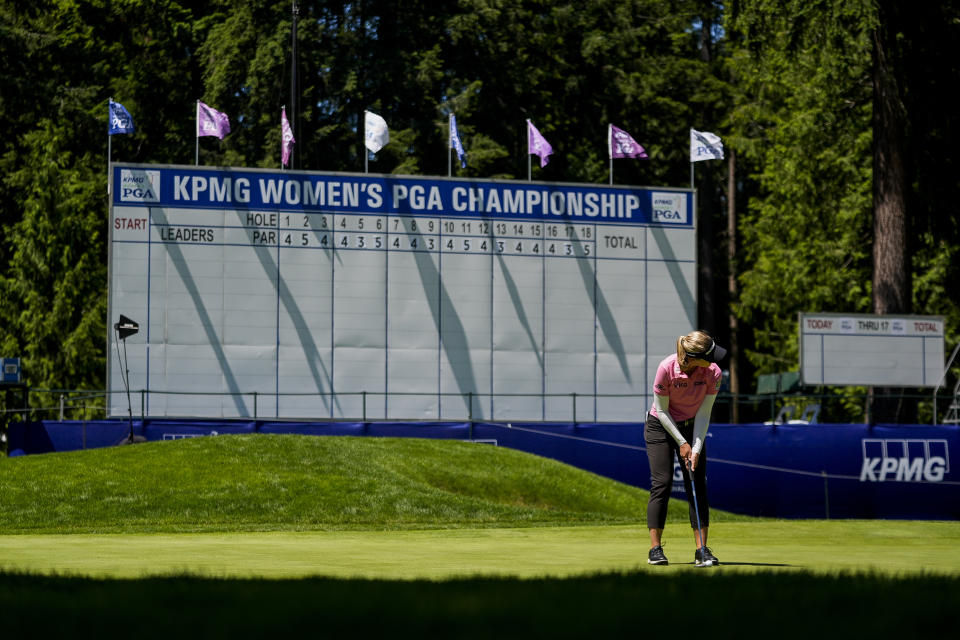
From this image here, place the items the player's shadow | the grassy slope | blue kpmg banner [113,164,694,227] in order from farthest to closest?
blue kpmg banner [113,164,694,227], the grassy slope, the player's shadow

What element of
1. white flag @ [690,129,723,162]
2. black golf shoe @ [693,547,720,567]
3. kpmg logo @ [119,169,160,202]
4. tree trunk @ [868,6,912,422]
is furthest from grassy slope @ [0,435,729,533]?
white flag @ [690,129,723,162]

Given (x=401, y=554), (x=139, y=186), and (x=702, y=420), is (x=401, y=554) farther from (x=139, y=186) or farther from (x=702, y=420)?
(x=139, y=186)

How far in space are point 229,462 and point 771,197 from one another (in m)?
32.8

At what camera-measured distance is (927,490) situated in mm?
26703

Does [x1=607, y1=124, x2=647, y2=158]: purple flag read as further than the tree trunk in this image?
Yes

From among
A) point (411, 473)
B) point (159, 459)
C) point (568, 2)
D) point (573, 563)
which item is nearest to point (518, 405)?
point (411, 473)

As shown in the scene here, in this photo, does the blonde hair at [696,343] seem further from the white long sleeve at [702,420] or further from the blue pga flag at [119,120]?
the blue pga flag at [119,120]

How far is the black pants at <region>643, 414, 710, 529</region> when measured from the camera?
→ 11586 mm

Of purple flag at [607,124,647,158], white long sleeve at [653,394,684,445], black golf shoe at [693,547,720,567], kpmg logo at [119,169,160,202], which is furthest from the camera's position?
purple flag at [607,124,647,158]

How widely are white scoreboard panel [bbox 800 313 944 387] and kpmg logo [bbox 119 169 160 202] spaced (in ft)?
42.0

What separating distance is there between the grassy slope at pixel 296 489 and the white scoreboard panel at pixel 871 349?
5646 mm

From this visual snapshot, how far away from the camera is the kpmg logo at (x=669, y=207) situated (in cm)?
3150

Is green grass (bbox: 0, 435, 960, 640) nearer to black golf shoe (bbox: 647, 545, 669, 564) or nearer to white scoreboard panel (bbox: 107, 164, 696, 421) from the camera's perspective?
black golf shoe (bbox: 647, 545, 669, 564)

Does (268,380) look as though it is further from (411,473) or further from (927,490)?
(927,490)
